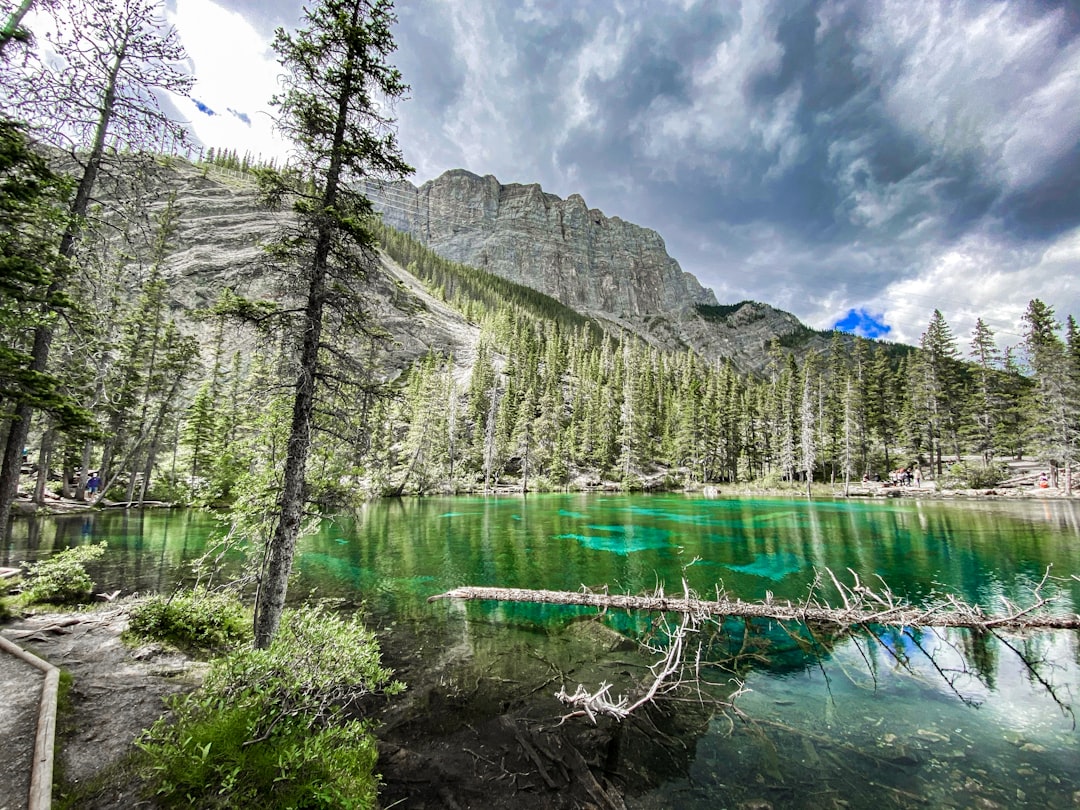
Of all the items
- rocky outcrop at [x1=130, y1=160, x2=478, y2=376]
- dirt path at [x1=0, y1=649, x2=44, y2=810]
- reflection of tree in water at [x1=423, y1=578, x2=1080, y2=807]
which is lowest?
reflection of tree in water at [x1=423, y1=578, x2=1080, y2=807]

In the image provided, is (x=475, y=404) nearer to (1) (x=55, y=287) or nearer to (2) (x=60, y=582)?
(2) (x=60, y=582)

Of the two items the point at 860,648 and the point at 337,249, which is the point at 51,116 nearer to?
the point at 337,249

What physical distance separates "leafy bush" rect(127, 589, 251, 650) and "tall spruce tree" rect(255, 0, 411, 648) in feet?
7.01

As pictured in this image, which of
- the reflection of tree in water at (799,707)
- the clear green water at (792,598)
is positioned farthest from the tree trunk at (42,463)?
the reflection of tree in water at (799,707)

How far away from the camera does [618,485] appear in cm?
6719

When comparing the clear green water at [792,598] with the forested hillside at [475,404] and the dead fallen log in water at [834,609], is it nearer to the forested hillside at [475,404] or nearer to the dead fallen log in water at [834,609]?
the dead fallen log in water at [834,609]

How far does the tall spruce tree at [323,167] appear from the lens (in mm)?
8867

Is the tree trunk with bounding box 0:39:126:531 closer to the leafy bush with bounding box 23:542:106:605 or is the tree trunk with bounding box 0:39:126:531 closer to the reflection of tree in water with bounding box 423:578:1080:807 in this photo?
the leafy bush with bounding box 23:542:106:605

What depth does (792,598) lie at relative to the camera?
1466 cm

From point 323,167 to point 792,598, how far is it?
61.2 ft

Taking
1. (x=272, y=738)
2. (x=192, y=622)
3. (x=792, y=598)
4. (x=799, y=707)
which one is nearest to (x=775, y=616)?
(x=799, y=707)

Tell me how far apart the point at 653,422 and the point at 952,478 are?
40410 millimetres

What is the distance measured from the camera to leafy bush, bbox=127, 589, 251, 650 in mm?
10133

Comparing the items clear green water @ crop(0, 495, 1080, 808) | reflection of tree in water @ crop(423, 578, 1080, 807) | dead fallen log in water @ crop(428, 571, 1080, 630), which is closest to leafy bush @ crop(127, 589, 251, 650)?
clear green water @ crop(0, 495, 1080, 808)
